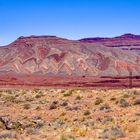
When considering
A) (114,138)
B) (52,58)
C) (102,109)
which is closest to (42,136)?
(114,138)

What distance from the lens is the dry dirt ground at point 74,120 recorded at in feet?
53.5

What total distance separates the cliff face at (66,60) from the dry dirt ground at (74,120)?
283ft

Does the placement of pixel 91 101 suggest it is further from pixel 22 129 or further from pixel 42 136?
pixel 42 136

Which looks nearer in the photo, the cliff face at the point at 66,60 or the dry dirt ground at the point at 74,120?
the dry dirt ground at the point at 74,120

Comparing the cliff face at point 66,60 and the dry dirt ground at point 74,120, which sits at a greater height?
the cliff face at point 66,60

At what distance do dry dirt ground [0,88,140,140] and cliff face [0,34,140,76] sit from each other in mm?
86335

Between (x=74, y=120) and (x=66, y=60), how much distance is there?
10614 cm

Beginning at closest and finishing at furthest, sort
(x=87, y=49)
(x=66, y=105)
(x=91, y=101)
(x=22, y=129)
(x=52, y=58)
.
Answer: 1. (x=22, y=129)
2. (x=66, y=105)
3. (x=91, y=101)
4. (x=52, y=58)
5. (x=87, y=49)

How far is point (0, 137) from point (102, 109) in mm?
13470

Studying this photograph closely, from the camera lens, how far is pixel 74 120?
2316cm

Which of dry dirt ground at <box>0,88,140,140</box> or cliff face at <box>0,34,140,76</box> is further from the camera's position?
cliff face at <box>0,34,140,76</box>

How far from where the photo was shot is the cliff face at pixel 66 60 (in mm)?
126562

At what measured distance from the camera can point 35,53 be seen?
13562cm

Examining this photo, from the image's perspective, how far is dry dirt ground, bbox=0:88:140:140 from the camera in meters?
16.3
